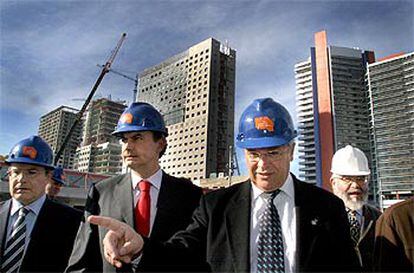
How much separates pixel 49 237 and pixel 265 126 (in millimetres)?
2494

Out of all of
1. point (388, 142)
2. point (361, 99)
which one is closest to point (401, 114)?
point (388, 142)

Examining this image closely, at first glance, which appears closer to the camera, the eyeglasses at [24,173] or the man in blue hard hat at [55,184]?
the eyeglasses at [24,173]

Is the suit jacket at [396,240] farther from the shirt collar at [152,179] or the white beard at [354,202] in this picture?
the shirt collar at [152,179]

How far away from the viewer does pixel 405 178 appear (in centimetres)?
9075

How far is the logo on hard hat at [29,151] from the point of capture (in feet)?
10.8

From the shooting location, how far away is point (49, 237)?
3.09 metres

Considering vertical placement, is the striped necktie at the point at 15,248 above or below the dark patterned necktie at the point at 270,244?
below

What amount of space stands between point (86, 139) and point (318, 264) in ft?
568

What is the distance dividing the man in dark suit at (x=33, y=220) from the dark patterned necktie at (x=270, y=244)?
85.4 inches

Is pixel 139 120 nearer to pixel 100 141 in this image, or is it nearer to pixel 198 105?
pixel 198 105

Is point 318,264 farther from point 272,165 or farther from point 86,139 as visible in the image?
point 86,139

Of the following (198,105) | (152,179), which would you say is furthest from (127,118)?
(198,105)

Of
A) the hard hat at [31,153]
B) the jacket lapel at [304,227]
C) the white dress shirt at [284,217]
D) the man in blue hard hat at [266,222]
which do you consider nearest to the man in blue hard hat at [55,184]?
the hard hat at [31,153]

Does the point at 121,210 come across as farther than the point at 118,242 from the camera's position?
Yes
